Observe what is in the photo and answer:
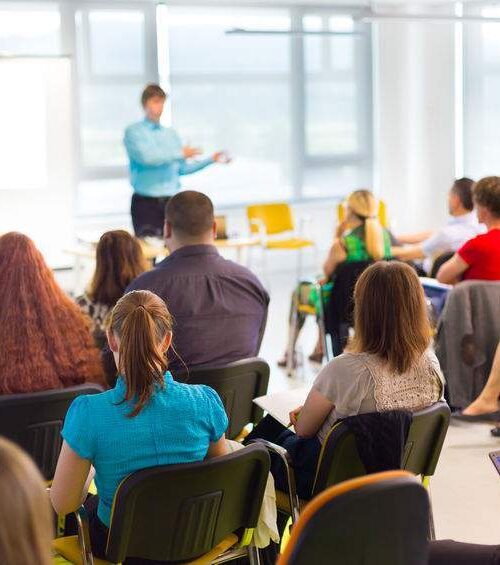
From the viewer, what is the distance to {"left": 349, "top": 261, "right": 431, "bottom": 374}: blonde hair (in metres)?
3.02

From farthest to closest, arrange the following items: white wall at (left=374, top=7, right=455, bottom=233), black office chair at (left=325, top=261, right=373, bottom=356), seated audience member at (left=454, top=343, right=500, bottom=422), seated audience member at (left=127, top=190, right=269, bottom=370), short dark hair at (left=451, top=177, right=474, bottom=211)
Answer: white wall at (left=374, top=7, right=455, bottom=233) < short dark hair at (left=451, top=177, right=474, bottom=211) < black office chair at (left=325, top=261, right=373, bottom=356) < seated audience member at (left=454, top=343, right=500, bottom=422) < seated audience member at (left=127, top=190, right=269, bottom=370)

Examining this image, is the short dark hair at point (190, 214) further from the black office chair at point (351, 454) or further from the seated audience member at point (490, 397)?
the seated audience member at point (490, 397)

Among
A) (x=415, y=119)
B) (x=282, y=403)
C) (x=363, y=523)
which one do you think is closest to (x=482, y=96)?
(x=415, y=119)

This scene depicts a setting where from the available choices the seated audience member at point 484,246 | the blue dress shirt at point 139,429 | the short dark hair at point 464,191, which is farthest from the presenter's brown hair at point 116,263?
the short dark hair at point 464,191

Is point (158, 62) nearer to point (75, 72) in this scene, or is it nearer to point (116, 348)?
point (75, 72)

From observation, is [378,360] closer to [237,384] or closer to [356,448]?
[356,448]

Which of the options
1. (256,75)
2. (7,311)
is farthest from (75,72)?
(7,311)

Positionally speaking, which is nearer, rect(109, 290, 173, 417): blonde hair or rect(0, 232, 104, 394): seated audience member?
rect(109, 290, 173, 417): blonde hair

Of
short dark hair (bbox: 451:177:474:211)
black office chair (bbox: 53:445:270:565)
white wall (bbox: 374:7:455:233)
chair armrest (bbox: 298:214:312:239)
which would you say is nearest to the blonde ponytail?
short dark hair (bbox: 451:177:474:211)

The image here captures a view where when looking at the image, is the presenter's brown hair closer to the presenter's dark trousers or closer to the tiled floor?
the tiled floor

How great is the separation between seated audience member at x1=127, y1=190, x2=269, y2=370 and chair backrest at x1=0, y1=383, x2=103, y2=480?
21.5 inches

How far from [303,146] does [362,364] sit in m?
8.06

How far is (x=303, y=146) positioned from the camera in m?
10.9

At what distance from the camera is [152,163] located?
7.50m
